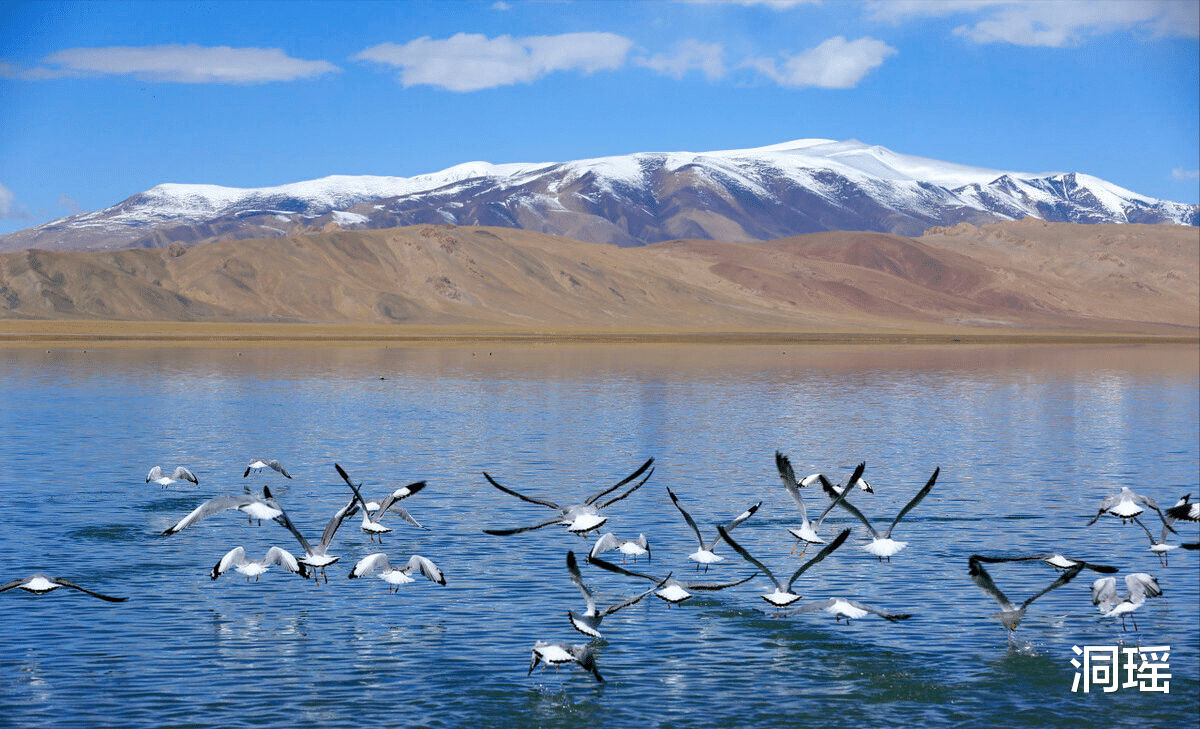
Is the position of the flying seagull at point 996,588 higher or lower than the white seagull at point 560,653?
higher

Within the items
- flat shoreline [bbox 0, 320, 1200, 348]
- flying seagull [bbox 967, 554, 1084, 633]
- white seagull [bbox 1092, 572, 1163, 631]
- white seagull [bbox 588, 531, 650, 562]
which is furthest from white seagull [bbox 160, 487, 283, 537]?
flat shoreline [bbox 0, 320, 1200, 348]

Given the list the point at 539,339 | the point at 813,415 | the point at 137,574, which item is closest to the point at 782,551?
the point at 137,574

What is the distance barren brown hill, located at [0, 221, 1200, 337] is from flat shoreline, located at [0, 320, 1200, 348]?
6712 mm

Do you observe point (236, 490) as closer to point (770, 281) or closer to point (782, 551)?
point (782, 551)

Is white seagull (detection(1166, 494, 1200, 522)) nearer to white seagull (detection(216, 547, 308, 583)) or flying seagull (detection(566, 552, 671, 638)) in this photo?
flying seagull (detection(566, 552, 671, 638))

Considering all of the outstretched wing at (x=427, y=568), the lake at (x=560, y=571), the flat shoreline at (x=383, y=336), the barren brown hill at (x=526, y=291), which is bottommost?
the lake at (x=560, y=571)

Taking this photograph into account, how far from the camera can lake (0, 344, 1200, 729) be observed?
45.8 feet

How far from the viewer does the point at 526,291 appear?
154625 millimetres

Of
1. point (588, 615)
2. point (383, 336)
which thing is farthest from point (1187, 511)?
point (383, 336)

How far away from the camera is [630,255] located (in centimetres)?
18462

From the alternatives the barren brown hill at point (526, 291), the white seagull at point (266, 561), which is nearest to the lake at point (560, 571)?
the white seagull at point (266, 561)

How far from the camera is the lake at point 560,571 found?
13.9 metres

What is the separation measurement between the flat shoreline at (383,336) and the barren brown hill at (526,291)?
671 centimetres

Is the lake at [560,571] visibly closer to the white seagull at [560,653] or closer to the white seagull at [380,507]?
the white seagull at [560,653]
